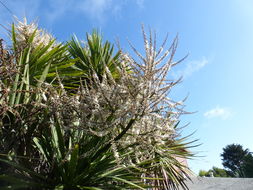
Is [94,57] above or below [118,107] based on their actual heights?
above

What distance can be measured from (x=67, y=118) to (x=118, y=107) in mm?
636

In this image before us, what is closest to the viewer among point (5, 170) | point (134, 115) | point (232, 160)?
point (134, 115)

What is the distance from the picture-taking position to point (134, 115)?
1.74m

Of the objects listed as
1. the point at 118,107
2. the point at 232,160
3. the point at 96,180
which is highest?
the point at 232,160

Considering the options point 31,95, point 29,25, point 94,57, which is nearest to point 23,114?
point 31,95

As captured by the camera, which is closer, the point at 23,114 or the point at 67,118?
the point at 67,118

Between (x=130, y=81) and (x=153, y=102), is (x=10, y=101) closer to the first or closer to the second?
(x=130, y=81)

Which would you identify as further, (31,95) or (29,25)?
(29,25)

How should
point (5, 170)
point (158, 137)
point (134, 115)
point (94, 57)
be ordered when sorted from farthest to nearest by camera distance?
point (94, 57) → point (5, 170) → point (158, 137) → point (134, 115)

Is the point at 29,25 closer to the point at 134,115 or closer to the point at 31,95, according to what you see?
the point at 31,95

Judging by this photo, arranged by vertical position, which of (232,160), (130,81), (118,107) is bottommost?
(118,107)

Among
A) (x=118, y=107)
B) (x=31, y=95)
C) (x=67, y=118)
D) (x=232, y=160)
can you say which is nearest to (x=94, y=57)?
(x=31, y=95)

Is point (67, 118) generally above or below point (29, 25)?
below

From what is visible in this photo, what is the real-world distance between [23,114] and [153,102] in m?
1.61
